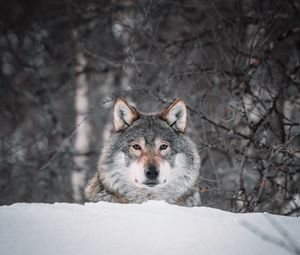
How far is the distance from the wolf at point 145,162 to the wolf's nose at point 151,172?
0.01m

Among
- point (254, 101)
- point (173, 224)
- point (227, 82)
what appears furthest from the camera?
point (227, 82)

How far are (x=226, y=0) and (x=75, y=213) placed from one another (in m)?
5.79

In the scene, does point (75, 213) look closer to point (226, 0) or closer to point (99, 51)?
point (226, 0)

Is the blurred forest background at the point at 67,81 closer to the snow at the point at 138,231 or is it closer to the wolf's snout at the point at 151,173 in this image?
the wolf's snout at the point at 151,173

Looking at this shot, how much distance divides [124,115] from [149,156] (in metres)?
0.67

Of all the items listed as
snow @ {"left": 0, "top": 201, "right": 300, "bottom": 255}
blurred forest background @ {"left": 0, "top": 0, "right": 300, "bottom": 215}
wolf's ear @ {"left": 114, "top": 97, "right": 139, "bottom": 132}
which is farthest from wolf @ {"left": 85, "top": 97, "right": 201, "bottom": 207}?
blurred forest background @ {"left": 0, "top": 0, "right": 300, "bottom": 215}

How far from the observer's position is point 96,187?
5.42 m

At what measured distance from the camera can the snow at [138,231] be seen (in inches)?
110

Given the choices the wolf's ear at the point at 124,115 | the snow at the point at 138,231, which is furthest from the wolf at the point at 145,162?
the snow at the point at 138,231

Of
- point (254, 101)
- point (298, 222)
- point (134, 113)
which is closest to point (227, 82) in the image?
point (254, 101)

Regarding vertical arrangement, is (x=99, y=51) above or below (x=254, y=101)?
above

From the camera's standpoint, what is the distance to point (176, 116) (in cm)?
561

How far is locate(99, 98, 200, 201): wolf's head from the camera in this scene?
16.8 ft

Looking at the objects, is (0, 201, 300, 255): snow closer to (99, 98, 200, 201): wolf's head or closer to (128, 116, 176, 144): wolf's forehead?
(99, 98, 200, 201): wolf's head
